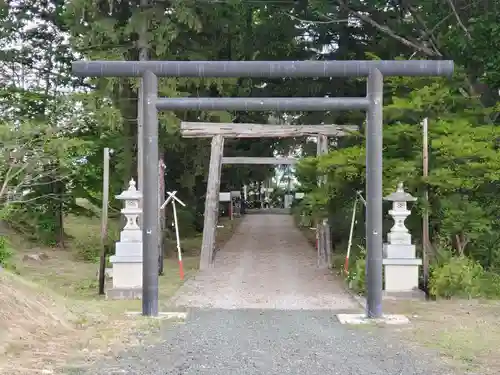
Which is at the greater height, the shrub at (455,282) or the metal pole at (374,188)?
the metal pole at (374,188)

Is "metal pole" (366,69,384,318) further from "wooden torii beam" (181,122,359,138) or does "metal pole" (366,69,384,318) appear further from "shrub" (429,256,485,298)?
"wooden torii beam" (181,122,359,138)

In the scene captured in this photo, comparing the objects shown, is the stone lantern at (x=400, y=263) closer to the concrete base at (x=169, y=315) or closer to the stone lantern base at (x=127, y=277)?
the concrete base at (x=169, y=315)

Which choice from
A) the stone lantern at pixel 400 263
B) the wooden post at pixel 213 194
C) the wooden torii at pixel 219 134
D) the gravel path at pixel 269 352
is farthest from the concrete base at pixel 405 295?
the wooden post at pixel 213 194

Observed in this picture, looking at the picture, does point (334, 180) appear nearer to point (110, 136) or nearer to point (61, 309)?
point (61, 309)

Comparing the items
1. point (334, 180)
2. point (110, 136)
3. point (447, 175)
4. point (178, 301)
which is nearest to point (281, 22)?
point (110, 136)

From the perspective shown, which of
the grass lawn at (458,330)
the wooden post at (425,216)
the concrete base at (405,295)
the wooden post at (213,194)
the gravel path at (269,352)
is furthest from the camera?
the wooden post at (213,194)

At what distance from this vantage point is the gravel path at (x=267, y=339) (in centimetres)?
460

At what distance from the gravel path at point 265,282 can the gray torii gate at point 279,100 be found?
3.98 feet

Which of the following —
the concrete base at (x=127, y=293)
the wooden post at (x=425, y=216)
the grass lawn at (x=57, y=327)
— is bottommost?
the concrete base at (x=127, y=293)

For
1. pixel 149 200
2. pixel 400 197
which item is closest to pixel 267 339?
pixel 149 200

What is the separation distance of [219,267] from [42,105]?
6.58 metres

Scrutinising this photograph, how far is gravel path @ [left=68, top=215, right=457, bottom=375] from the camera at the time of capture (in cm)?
460

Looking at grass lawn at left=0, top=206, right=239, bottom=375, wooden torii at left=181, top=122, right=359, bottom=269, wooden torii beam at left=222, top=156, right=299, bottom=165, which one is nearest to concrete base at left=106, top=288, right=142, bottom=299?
grass lawn at left=0, top=206, right=239, bottom=375

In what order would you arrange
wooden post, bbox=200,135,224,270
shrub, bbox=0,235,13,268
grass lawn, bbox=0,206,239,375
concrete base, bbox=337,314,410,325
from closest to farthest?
grass lawn, bbox=0,206,239,375
concrete base, bbox=337,314,410,325
shrub, bbox=0,235,13,268
wooden post, bbox=200,135,224,270
